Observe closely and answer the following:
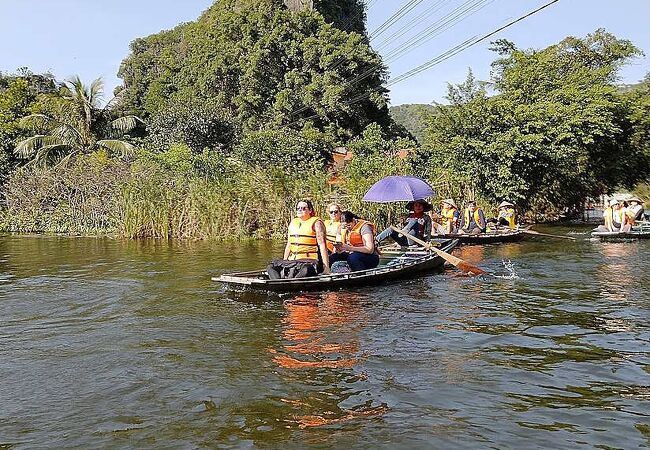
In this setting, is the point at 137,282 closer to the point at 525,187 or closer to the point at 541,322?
the point at 541,322

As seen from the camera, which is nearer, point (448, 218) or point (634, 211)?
point (448, 218)

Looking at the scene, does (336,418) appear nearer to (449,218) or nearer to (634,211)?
(449,218)

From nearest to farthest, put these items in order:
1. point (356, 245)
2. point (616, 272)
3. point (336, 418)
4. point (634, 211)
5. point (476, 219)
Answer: point (336, 418)
point (356, 245)
point (616, 272)
point (476, 219)
point (634, 211)

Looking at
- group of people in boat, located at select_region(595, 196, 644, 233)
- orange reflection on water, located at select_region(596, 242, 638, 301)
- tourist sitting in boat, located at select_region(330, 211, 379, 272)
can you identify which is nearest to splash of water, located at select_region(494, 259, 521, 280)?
orange reflection on water, located at select_region(596, 242, 638, 301)

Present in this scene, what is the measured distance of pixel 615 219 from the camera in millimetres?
20266

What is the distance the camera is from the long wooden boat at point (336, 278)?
1045cm

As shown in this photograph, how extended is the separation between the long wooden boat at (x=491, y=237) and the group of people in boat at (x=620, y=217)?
261 centimetres

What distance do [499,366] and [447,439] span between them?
81.5 inches

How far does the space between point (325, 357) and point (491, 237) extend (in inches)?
489

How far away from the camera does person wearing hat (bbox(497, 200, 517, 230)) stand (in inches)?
845

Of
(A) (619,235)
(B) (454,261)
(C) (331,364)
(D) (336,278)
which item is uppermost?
(A) (619,235)

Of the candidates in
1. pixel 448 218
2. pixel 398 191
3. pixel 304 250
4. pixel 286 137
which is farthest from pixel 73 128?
pixel 304 250

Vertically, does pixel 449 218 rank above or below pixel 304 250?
above

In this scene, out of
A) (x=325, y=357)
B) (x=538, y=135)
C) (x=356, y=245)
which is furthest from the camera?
(x=538, y=135)
